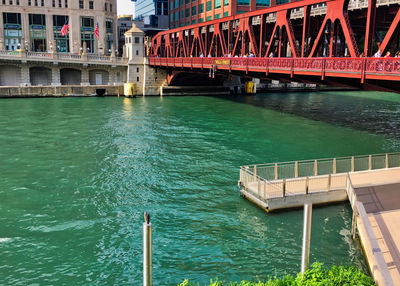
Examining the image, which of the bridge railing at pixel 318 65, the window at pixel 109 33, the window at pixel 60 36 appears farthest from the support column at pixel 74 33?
the bridge railing at pixel 318 65

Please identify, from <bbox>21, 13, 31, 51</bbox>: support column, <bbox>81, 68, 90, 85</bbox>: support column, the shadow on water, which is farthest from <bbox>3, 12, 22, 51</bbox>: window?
the shadow on water

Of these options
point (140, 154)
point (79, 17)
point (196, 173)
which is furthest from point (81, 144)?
point (79, 17)

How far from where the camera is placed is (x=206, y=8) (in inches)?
4466

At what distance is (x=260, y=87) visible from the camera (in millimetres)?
95500

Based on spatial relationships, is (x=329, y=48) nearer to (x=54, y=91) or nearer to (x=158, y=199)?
Result: (x=158, y=199)

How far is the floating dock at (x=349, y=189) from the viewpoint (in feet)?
56.1

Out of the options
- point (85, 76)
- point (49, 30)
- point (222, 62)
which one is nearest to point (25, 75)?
point (85, 76)

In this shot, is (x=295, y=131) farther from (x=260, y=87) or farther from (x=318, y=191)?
(x=260, y=87)

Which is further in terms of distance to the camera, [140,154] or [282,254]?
[140,154]

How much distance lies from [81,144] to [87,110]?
2303 cm

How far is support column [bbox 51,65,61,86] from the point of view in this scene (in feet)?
273

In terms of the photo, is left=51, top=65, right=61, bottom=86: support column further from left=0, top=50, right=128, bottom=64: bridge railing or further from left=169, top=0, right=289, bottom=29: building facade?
left=169, top=0, right=289, bottom=29: building facade

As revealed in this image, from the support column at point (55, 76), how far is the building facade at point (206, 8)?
41944mm

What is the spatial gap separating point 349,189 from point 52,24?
100 meters
